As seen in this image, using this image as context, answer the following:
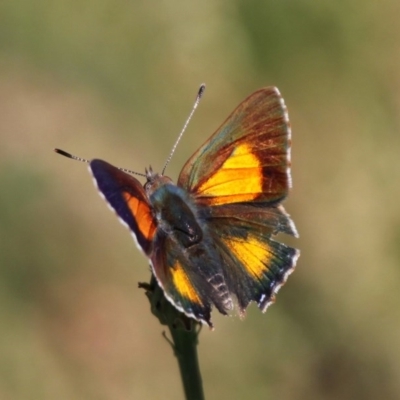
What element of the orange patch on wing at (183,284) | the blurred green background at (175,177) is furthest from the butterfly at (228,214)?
the blurred green background at (175,177)

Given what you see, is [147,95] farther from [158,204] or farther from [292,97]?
[158,204]

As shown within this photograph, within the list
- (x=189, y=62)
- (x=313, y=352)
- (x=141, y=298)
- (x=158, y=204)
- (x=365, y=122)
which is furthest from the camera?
(x=189, y=62)

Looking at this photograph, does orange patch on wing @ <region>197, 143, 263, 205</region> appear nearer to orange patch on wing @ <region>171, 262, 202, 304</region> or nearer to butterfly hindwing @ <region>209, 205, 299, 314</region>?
butterfly hindwing @ <region>209, 205, 299, 314</region>

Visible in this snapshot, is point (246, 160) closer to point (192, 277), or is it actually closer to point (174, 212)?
point (174, 212)

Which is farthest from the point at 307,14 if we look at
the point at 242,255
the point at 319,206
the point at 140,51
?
the point at 242,255

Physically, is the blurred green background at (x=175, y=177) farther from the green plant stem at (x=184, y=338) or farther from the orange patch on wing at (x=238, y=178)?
the green plant stem at (x=184, y=338)

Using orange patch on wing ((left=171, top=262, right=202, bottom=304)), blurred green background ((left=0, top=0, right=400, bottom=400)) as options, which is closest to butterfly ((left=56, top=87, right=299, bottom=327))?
orange patch on wing ((left=171, top=262, right=202, bottom=304))
